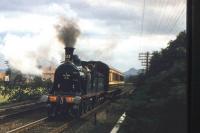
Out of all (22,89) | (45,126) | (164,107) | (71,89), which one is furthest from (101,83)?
(164,107)

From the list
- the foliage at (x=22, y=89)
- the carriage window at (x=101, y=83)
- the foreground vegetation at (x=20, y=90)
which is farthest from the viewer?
the foliage at (x=22, y=89)

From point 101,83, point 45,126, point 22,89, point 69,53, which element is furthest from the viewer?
point 22,89

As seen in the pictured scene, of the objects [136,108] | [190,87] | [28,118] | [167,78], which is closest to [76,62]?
[28,118]

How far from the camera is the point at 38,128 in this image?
1580 cm

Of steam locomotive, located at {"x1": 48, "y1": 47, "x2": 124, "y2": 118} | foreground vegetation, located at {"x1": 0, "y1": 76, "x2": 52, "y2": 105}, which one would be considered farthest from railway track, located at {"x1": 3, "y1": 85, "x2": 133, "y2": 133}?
foreground vegetation, located at {"x1": 0, "y1": 76, "x2": 52, "y2": 105}

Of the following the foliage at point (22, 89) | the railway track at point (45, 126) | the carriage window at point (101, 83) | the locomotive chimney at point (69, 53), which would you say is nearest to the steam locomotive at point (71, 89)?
the locomotive chimney at point (69, 53)

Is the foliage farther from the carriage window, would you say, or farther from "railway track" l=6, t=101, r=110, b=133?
"railway track" l=6, t=101, r=110, b=133

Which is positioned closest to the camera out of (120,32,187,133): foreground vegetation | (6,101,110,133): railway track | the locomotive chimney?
(120,32,187,133): foreground vegetation

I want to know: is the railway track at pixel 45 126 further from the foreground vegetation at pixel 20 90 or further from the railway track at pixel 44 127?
the foreground vegetation at pixel 20 90

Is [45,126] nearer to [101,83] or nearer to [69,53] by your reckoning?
[69,53]

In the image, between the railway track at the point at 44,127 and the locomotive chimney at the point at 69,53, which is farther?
the locomotive chimney at the point at 69,53

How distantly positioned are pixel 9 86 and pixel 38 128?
21.7 metres

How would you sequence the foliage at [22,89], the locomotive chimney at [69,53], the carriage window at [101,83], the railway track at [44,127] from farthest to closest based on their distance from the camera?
1. the foliage at [22,89]
2. the carriage window at [101,83]
3. the locomotive chimney at [69,53]
4. the railway track at [44,127]

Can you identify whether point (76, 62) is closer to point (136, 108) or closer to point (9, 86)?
point (136, 108)
